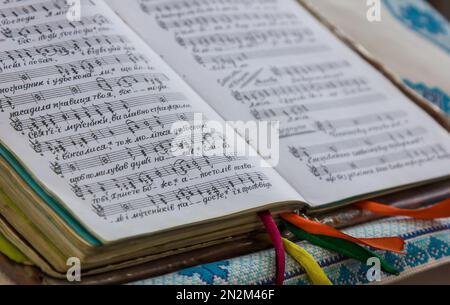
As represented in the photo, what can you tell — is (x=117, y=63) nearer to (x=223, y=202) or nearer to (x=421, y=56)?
(x=223, y=202)

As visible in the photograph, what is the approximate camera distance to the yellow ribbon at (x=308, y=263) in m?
0.74

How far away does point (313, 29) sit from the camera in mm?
1054

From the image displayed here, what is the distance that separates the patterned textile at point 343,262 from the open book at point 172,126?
3 centimetres

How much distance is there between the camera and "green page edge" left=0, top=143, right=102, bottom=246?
24.9 inches

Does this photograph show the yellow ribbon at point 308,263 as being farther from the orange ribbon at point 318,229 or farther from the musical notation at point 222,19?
the musical notation at point 222,19

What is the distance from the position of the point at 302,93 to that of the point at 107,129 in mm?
298

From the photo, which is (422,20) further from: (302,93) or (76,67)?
(76,67)

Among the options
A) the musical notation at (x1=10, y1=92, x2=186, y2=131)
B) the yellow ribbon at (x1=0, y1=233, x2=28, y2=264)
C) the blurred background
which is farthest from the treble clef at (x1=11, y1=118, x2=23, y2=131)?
the blurred background

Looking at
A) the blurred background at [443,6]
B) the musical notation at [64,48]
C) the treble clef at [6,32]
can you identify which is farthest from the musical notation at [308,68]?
the blurred background at [443,6]

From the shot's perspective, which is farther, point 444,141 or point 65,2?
point 444,141

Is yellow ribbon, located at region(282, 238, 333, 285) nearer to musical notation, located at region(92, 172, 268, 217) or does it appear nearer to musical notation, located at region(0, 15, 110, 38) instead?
musical notation, located at region(92, 172, 268, 217)

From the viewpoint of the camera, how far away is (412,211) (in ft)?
2.77
